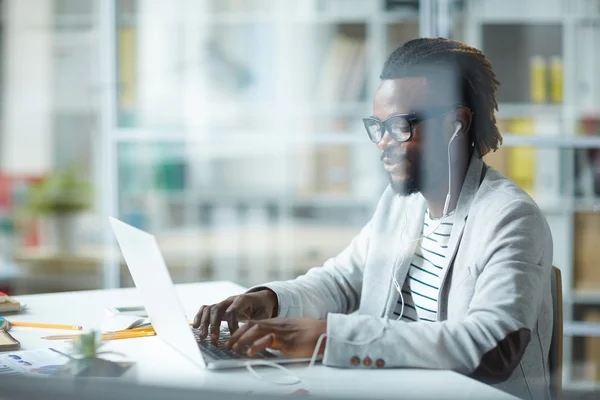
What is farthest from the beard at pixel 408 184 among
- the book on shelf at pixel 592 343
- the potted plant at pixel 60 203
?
the potted plant at pixel 60 203

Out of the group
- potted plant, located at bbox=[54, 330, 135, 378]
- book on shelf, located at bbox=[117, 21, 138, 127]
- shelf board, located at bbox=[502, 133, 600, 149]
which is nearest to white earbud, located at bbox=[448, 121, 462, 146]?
potted plant, located at bbox=[54, 330, 135, 378]

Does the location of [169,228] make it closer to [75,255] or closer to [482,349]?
[75,255]

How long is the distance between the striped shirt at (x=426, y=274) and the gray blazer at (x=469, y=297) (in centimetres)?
2

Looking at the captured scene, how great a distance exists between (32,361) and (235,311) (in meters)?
0.34

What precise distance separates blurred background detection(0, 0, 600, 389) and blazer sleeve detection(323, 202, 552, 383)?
1840 mm

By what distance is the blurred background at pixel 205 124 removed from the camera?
3.14 meters

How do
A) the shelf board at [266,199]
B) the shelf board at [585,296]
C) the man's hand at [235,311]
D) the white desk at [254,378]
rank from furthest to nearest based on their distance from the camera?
the shelf board at [266,199] < the shelf board at [585,296] < the man's hand at [235,311] < the white desk at [254,378]

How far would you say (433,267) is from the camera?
128 cm

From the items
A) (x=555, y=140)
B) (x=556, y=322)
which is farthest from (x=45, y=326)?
(x=555, y=140)

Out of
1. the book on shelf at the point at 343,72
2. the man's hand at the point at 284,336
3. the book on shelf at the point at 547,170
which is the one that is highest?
the book on shelf at the point at 343,72

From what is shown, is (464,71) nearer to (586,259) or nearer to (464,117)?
(464,117)

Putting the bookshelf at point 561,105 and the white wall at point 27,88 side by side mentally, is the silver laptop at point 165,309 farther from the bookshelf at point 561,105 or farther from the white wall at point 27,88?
the white wall at point 27,88

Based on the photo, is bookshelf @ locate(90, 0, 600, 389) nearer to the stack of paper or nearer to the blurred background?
the blurred background

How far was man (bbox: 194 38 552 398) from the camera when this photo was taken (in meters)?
1.00
